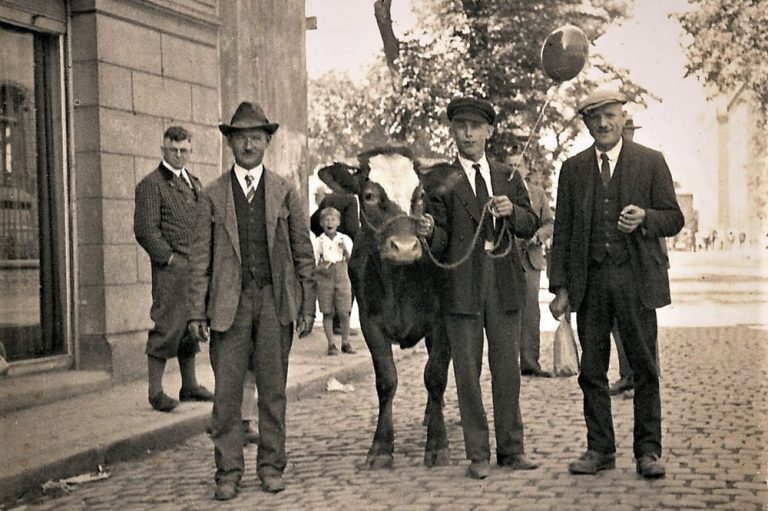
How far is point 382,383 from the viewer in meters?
6.97

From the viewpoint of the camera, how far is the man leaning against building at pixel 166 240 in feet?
27.6

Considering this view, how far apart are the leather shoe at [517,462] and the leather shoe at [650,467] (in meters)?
0.64

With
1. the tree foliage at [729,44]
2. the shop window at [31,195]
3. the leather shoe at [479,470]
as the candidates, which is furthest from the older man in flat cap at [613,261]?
the shop window at [31,195]

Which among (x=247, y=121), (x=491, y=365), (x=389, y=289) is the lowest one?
(x=491, y=365)

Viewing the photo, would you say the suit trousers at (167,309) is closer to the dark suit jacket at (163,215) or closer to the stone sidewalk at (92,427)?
the dark suit jacket at (163,215)

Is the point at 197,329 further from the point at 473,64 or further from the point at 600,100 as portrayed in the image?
the point at 473,64

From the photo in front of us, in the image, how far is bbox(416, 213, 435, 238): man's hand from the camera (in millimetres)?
6457

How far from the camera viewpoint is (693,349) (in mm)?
12656

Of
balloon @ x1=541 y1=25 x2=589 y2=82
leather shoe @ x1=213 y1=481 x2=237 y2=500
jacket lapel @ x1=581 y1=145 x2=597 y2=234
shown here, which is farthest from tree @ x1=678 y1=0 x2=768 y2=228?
leather shoe @ x1=213 y1=481 x2=237 y2=500

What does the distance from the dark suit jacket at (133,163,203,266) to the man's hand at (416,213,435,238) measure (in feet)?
8.19

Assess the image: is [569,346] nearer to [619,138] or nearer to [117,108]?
[619,138]

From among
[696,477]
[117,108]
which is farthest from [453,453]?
[117,108]

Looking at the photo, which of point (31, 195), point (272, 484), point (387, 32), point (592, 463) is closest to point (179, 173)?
point (31, 195)

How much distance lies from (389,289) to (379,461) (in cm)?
105
